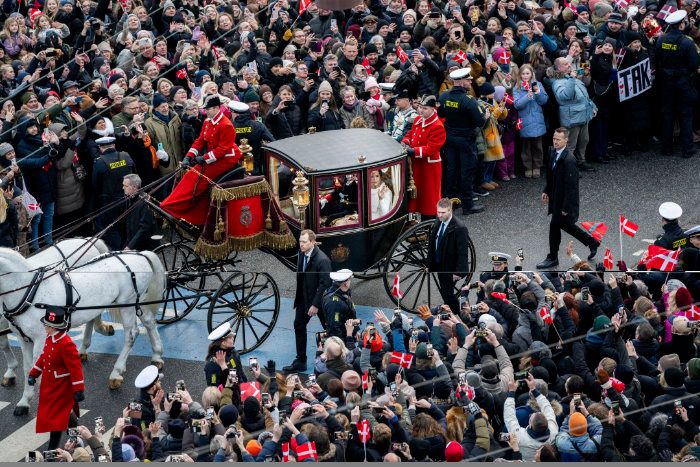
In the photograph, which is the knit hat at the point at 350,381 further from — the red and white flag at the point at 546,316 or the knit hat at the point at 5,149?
the knit hat at the point at 5,149

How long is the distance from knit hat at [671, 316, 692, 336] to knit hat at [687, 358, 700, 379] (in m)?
0.75

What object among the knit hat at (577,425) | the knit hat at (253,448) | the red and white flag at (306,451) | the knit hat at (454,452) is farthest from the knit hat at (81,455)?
the knit hat at (577,425)

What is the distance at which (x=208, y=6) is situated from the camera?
23.4 m

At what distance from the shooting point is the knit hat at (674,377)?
502 inches

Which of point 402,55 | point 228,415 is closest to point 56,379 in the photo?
point 228,415

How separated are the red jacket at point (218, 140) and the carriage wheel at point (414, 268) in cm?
221

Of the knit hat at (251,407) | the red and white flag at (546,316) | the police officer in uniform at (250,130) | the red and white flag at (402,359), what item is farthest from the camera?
the police officer in uniform at (250,130)

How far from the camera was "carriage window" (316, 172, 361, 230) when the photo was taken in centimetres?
1644

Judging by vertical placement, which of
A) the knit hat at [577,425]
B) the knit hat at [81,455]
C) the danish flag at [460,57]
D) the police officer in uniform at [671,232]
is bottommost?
the knit hat at [81,455]

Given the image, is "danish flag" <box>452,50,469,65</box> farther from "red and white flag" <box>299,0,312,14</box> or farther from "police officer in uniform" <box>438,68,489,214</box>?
"red and white flag" <box>299,0,312,14</box>

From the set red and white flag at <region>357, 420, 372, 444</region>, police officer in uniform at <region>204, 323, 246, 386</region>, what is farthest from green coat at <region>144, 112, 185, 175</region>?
red and white flag at <region>357, 420, 372, 444</region>

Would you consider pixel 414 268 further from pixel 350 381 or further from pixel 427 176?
pixel 350 381

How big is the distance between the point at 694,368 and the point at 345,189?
16.8 feet

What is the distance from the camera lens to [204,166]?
53.5ft
